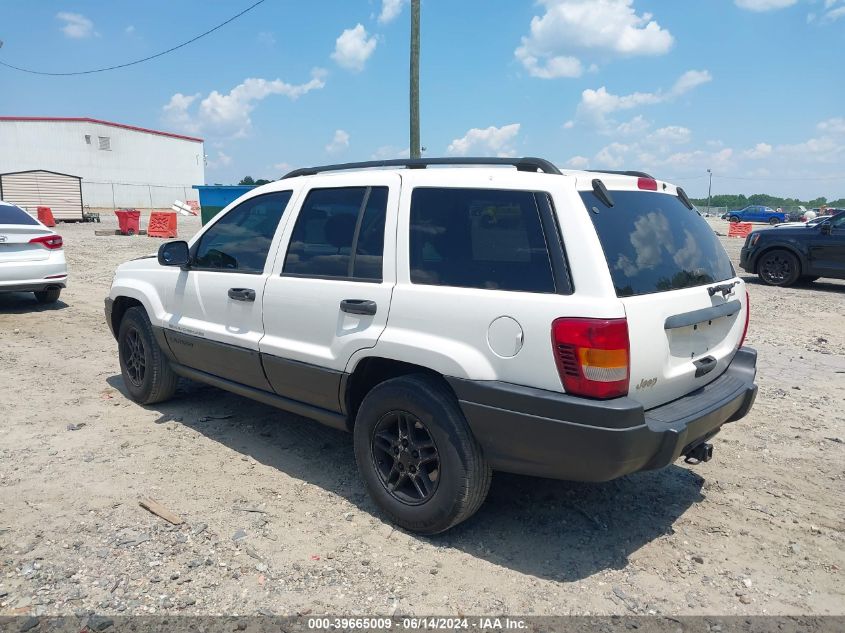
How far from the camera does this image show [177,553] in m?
3.15

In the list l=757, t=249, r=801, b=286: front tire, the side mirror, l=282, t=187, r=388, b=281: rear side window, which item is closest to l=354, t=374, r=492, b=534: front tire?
l=282, t=187, r=388, b=281: rear side window

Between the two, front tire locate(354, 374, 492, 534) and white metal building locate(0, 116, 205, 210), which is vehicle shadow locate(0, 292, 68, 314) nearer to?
front tire locate(354, 374, 492, 534)

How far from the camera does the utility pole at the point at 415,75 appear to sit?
43.3 ft

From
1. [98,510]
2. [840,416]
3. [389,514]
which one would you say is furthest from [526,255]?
[840,416]

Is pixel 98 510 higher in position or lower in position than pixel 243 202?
lower

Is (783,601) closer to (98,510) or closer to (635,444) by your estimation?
(635,444)

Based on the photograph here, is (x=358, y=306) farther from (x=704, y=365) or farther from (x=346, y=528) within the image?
(x=704, y=365)

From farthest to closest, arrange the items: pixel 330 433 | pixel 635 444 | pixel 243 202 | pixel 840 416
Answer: pixel 840 416 < pixel 330 433 < pixel 243 202 < pixel 635 444

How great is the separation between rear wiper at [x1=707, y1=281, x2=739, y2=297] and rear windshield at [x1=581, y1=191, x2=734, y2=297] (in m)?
0.05

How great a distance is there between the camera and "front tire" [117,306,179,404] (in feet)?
16.7

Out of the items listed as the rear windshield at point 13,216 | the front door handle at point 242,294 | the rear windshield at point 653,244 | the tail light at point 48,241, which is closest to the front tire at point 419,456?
the rear windshield at point 653,244

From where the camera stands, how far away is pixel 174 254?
4590 millimetres

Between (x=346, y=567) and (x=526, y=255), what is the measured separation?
5.76ft

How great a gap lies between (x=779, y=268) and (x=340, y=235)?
11.7 m
